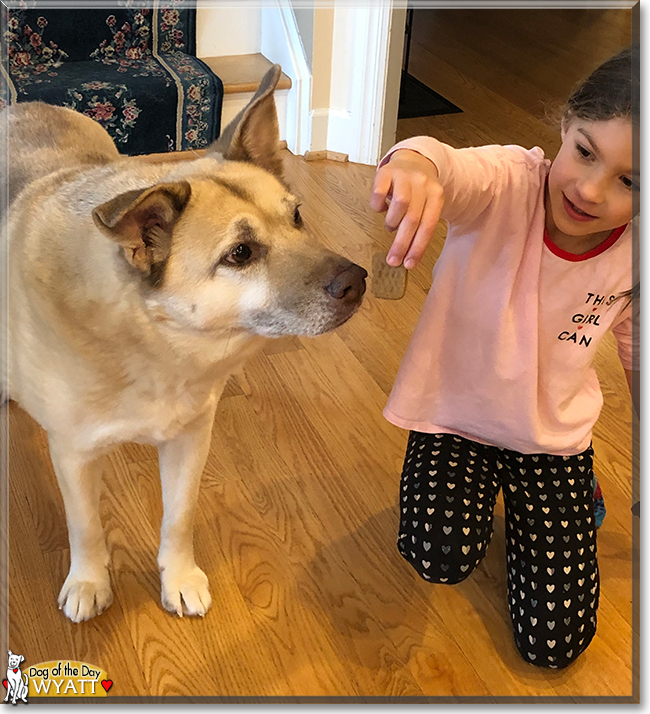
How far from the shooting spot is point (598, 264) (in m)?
1.21

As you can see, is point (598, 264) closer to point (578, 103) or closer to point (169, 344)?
point (578, 103)

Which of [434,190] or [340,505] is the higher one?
[434,190]

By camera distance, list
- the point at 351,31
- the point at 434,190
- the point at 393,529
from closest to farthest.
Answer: the point at 434,190, the point at 393,529, the point at 351,31

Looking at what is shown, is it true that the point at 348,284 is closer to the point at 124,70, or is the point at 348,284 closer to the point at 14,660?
the point at 14,660

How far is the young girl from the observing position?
113 centimetres

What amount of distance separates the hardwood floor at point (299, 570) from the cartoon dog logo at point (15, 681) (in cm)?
2

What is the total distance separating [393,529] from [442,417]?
29 cm

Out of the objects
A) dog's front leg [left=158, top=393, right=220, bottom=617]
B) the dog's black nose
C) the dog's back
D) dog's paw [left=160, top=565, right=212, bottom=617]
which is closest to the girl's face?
the dog's black nose

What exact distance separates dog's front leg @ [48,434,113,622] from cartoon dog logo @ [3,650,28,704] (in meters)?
0.11

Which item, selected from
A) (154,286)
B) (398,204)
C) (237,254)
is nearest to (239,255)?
(237,254)

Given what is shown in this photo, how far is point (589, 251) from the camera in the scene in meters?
1.22

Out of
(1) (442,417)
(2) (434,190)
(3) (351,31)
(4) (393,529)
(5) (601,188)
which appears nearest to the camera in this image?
(2) (434,190)

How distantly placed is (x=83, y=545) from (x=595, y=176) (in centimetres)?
106

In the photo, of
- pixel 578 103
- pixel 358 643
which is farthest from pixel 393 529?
pixel 578 103
